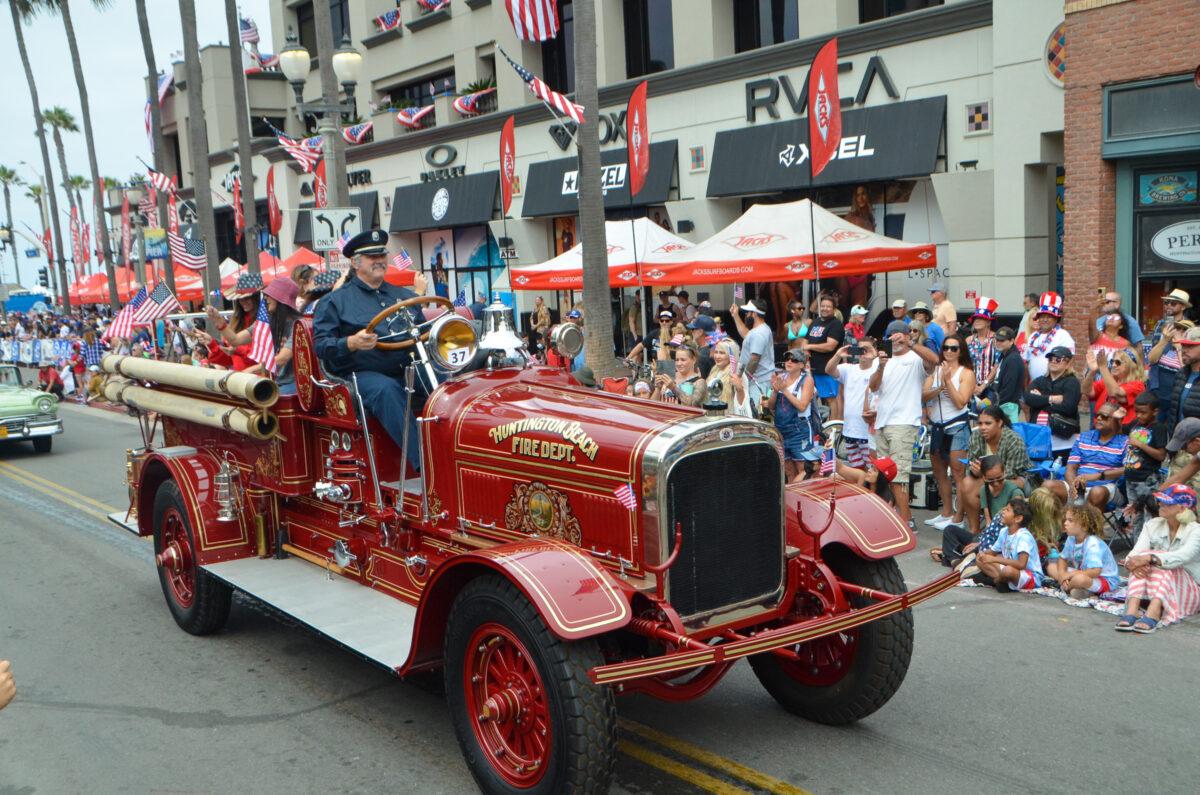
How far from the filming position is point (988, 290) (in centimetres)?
1622

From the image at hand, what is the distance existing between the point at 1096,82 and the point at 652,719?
11.4 m

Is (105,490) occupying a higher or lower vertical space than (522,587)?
lower

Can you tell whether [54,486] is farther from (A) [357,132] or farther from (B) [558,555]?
(A) [357,132]

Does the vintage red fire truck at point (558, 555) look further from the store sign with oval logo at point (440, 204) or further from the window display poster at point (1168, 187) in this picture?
the store sign with oval logo at point (440, 204)

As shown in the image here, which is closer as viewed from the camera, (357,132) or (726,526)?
(726,526)

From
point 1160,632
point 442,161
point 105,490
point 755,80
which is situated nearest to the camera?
point 1160,632

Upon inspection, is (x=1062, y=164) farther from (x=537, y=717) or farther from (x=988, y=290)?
(x=537, y=717)

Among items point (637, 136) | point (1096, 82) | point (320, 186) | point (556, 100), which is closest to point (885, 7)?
point (637, 136)

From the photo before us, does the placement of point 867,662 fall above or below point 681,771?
above

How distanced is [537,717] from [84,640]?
14.3ft

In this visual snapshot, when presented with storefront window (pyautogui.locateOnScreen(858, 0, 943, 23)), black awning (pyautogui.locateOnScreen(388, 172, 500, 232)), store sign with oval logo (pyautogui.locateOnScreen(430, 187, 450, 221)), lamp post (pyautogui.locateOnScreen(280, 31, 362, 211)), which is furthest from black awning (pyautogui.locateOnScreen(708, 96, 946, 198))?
store sign with oval logo (pyautogui.locateOnScreen(430, 187, 450, 221))

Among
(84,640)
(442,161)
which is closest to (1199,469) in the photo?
(84,640)

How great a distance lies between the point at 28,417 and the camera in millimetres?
16406

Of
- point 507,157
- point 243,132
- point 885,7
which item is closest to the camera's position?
point 885,7
